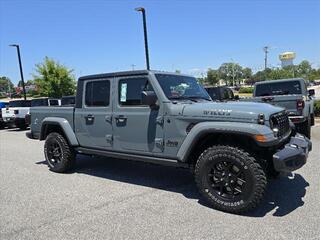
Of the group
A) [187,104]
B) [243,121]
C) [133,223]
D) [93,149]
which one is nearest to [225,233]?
[133,223]

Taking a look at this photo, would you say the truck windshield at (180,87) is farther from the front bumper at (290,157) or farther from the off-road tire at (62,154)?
the off-road tire at (62,154)

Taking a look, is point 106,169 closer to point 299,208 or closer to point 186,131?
point 186,131

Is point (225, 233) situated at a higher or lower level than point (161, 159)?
lower

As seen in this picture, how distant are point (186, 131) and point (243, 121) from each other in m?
0.89

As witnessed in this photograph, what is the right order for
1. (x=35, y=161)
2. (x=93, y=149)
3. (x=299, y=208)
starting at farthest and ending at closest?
(x=35, y=161)
(x=93, y=149)
(x=299, y=208)

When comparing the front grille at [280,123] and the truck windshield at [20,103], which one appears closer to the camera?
the front grille at [280,123]

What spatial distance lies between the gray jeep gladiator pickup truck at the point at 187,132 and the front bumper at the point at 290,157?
1 centimetres

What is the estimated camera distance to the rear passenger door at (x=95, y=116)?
624 cm

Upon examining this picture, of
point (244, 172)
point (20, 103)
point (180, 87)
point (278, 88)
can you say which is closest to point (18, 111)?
point (20, 103)

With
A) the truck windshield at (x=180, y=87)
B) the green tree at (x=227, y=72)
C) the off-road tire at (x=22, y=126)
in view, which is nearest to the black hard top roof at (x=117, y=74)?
the truck windshield at (x=180, y=87)

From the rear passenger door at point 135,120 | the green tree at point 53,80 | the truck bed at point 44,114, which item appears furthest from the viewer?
the green tree at point 53,80

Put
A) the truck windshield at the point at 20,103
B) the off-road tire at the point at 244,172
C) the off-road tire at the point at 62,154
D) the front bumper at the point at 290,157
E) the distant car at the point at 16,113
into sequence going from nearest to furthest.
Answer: the front bumper at the point at 290,157, the off-road tire at the point at 244,172, the off-road tire at the point at 62,154, the distant car at the point at 16,113, the truck windshield at the point at 20,103

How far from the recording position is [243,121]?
461 centimetres

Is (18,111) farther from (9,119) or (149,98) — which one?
(149,98)
